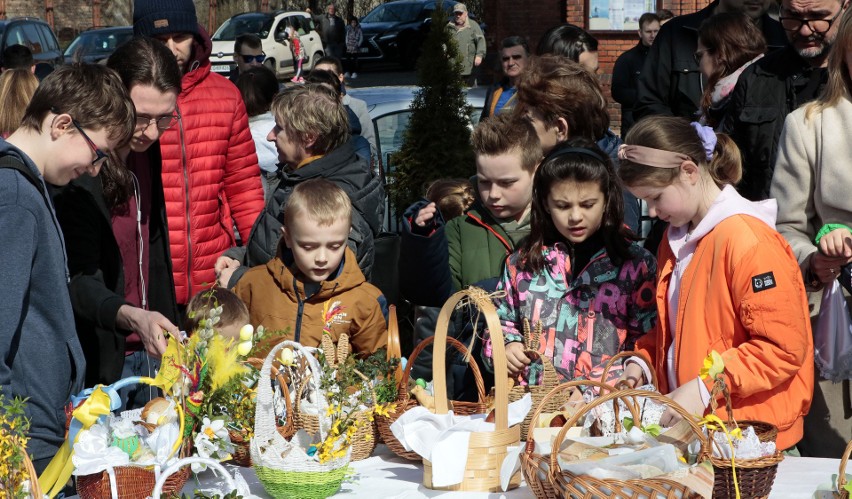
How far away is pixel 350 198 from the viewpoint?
13.9 ft

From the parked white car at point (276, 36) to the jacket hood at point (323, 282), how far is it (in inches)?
731

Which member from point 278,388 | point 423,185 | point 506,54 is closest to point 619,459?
point 278,388

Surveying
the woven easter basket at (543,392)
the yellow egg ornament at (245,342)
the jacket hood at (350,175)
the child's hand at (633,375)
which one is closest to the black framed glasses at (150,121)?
the jacket hood at (350,175)

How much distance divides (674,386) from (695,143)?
0.74m

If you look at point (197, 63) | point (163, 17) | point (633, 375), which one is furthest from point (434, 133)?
point (633, 375)

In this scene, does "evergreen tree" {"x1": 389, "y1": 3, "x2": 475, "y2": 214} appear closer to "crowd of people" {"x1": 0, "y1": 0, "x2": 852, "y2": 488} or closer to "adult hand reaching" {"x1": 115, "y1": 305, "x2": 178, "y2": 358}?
"crowd of people" {"x1": 0, "y1": 0, "x2": 852, "y2": 488}

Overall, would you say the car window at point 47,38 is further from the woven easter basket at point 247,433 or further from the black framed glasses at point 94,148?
the woven easter basket at point 247,433

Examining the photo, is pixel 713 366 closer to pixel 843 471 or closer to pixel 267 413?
pixel 843 471

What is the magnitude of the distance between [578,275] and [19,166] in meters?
1.76

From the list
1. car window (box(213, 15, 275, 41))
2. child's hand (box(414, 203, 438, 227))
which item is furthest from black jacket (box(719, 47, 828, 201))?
car window (box(213, 15, 275, 41))

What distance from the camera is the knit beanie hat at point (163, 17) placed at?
4.32 m

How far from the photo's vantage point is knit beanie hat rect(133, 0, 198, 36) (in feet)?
14.2

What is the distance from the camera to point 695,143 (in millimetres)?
3059

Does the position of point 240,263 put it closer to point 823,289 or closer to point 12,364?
point 12,364
